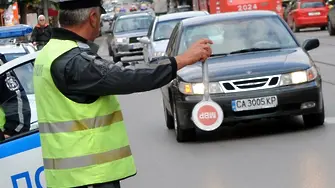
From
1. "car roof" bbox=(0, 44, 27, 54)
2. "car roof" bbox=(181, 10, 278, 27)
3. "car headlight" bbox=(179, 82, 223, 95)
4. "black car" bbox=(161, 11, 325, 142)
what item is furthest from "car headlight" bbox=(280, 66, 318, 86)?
"car roof" bbox=(0, 44, 27, 54)

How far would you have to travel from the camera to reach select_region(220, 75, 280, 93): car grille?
33.6 ft

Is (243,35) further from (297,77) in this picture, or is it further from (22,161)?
(22,161)

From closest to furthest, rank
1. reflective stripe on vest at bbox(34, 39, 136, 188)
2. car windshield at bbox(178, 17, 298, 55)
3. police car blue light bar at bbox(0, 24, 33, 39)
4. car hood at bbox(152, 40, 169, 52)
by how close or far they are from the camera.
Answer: reflective stripe on vest at bbox(34, 39, 136, 188) < police car blue light bar at bbox(0, 24, 33, 39) < car windshield at bbox(178, 17, 298, 55) < car hood at bbox(152, 40, 169, 52)

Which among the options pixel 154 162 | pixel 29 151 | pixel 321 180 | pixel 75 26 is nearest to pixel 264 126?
pixel 154 162

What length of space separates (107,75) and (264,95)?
6.34m

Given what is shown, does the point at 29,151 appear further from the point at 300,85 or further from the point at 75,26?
the point at 300,85

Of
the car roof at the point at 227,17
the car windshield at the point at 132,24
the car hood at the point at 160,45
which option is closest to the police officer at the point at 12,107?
the car roof at the point at 227,17

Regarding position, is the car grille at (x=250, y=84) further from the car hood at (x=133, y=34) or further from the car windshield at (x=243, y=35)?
the car hood at (x=133, y=34)

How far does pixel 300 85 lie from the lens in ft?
33.9

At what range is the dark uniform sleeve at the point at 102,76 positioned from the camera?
4.02 metres

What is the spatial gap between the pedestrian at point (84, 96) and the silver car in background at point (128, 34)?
25.2 m

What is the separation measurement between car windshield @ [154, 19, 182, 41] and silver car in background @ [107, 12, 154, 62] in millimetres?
8074

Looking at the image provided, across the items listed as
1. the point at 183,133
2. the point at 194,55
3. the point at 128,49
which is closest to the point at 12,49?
the point at 183,133

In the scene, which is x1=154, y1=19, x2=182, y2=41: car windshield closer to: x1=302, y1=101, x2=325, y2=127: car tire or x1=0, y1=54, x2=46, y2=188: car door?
x1=302, y1=101, x2=325, y2=127: car tire
